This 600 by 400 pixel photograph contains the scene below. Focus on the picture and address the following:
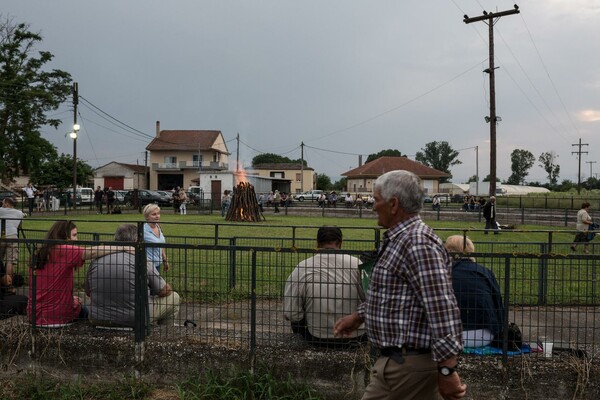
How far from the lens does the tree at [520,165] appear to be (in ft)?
432

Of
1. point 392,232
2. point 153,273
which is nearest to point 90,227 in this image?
point 153,273

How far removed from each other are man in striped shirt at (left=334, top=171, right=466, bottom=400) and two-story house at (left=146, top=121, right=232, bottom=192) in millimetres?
73625

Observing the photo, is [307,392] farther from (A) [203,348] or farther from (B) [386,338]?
(B) [386,338]

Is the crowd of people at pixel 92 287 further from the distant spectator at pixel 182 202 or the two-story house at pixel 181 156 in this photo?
the two-story house at pixel 181 156

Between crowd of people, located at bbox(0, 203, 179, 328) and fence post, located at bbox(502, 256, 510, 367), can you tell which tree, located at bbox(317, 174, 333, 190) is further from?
fence post, located at bbox(502, 256, 510, 367)

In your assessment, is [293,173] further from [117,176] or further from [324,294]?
[324,294]

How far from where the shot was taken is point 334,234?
4.80m

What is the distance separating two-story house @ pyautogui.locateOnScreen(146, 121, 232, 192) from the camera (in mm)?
76750

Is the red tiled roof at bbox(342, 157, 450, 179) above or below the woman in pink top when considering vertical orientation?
above

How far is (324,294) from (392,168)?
77.6 m

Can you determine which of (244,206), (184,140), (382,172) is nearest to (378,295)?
(244,206)

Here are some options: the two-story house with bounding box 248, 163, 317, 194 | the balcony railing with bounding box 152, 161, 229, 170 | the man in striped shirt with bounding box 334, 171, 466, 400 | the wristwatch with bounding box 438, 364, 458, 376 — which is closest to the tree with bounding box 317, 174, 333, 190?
the two-story house with bounding box 248, 163, 317, 194

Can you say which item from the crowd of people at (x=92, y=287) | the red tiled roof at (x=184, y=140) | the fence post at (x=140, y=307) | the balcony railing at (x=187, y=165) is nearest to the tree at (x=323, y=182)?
the red tiled roof at (x=184, y=140)

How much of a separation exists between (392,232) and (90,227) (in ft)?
65.7
